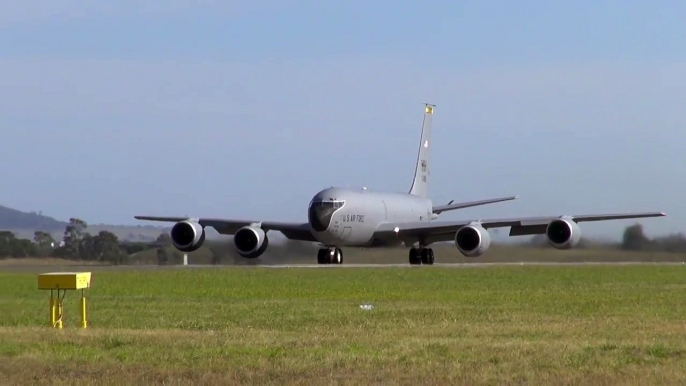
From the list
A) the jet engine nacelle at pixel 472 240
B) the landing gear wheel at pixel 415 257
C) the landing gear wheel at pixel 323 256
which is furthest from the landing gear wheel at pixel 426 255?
the landing gear wheel at pixel 323 256

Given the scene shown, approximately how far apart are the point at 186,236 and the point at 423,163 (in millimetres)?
16863

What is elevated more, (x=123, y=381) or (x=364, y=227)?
(x=364, y=227)

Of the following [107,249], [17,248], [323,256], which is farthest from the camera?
[107,249]

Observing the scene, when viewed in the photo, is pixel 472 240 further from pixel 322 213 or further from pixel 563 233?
pixel 322 213

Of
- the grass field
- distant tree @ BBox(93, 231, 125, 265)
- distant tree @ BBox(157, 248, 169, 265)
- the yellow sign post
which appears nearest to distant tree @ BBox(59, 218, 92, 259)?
distant tree @ BBox(93, 231, 125, 265)

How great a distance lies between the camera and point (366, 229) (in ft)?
163

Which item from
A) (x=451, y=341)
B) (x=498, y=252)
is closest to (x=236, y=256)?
(x=498, y=252)

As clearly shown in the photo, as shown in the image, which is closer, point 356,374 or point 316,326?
point 356,374

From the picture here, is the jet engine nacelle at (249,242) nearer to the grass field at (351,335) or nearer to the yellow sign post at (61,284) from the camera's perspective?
the grass field at (351,335)

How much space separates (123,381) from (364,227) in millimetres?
38448

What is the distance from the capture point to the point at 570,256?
1884 inches

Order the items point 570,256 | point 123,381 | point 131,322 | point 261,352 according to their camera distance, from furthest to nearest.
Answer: point 570,256 → point 131,322 → point 261,352 → point 123,381

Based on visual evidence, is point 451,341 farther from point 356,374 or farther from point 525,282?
point 525,282

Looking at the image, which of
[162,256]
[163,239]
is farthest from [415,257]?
[163,239]
